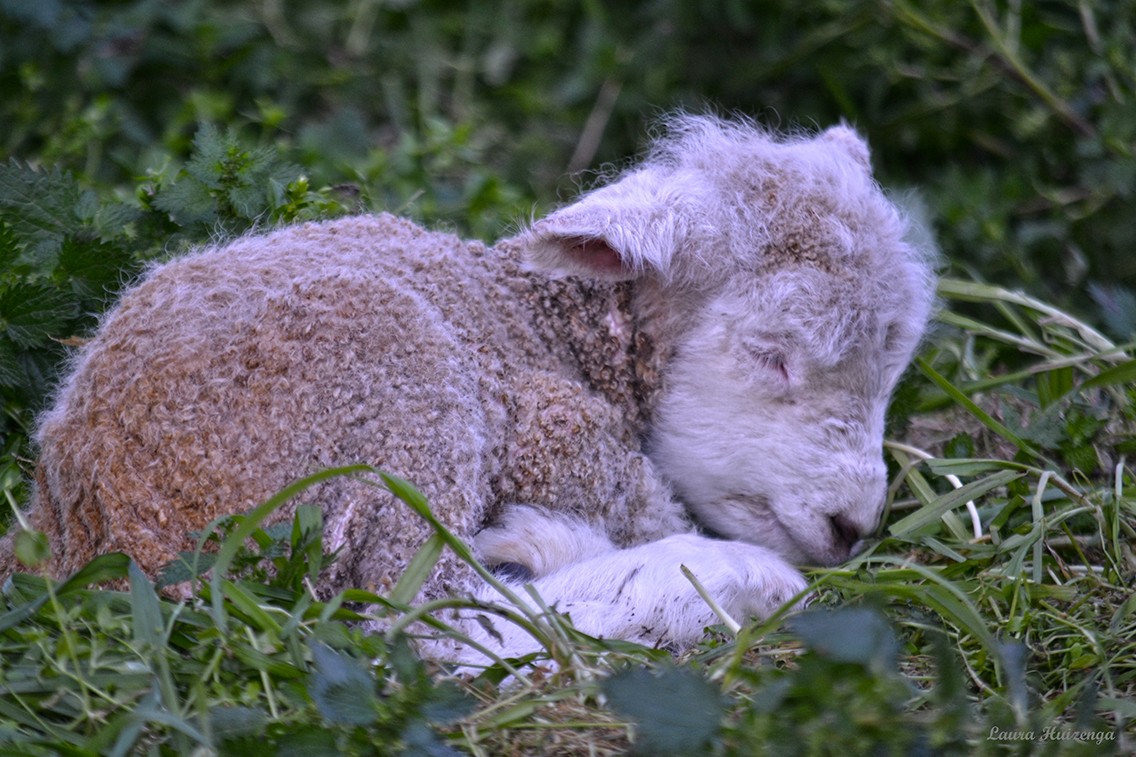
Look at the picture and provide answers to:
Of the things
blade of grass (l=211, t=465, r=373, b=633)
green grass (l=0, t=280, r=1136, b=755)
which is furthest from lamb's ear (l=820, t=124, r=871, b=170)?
blade of grass (l=211, t=465, r=373, b=633)

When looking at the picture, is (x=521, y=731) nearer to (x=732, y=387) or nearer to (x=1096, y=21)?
(x=732, y=387)

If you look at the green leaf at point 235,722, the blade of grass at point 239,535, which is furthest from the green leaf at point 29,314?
the green leaf at point 235,722

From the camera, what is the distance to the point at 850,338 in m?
3.35

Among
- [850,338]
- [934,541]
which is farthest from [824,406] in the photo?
[934,541]

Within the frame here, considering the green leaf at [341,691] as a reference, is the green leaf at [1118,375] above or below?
above

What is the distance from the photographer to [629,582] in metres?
2.97

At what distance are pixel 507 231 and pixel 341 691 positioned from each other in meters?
2.16

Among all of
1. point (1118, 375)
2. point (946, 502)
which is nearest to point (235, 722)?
point (946, 502)

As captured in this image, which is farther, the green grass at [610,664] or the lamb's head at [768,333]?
the lamb's head at [768,333]

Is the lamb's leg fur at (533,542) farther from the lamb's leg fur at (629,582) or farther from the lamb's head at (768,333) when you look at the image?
the lamb's head at (768,333)

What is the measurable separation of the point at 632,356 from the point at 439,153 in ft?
7.80

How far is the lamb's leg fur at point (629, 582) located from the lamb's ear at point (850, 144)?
1.51 metres

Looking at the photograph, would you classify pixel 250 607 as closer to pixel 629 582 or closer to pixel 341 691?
pixel 341 691

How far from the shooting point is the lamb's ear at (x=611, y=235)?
3.20 meters
